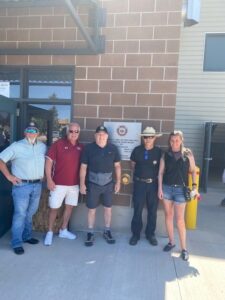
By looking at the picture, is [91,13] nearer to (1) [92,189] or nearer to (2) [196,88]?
(1) [92,189]

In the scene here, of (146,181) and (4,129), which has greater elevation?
(4,129)

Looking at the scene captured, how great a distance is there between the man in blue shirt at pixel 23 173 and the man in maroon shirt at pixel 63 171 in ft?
0.53

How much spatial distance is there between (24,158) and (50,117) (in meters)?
1.36

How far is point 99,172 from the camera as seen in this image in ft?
13.6

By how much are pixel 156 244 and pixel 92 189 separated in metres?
1.22

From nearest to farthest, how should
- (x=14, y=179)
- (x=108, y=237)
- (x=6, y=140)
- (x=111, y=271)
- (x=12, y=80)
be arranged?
(x=111, y=271), (x=14, y=179), (x=108, y=237), (x=6, y=140), (x=12, y=80)

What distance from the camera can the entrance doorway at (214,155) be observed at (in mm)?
9078

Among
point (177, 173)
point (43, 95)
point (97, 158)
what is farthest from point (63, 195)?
point (43, 95)

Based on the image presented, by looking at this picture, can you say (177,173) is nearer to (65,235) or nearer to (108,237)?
(108,237)

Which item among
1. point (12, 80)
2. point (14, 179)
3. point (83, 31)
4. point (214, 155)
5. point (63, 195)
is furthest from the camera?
point (214, 155)

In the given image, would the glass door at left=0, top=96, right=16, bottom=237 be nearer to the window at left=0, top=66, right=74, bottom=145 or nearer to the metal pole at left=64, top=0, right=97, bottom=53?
the window at left=0, top=66, right=74, bottom=145

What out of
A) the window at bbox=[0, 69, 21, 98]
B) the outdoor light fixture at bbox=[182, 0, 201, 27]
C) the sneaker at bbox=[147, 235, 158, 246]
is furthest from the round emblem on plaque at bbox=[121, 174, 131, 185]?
the outdoor light fixture at bbox=[182, 0, 201, 27]

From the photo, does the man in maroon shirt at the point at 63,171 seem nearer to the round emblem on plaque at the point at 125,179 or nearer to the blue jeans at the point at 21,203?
the blue jeans at the point at 21,203

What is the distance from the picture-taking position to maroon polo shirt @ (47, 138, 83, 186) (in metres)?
4.14
